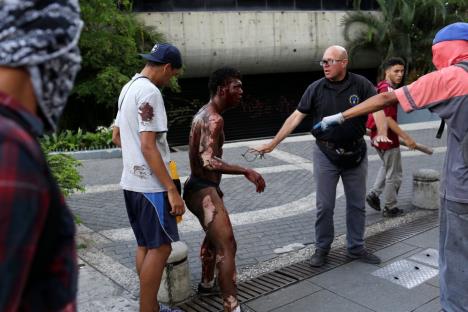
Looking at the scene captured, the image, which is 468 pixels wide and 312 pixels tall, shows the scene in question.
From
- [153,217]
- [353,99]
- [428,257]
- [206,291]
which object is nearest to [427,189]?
[428,257]

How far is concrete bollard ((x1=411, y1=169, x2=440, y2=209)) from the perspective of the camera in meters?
6.10

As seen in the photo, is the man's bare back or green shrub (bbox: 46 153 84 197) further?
green shrub (bbox: 46 153 84 197)

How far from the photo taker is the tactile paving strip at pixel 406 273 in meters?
4.06

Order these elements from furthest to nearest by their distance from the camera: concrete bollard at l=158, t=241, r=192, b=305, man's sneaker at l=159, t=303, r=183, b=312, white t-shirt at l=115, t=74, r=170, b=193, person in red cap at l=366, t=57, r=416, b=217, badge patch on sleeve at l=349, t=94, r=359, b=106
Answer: person in red cap at l=366, t=57, r=416, b=217
badge patch on sleeve at l=349, t=94, r=359, b=106
concrete bollard at l=158, t=241, r=192, b=305
man's sneaker at l=159, t=303, r=183, b=312
white t-shirt at l=115, t=74, r=170, b=193

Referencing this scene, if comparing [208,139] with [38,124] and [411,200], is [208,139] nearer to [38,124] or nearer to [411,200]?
[38,124]

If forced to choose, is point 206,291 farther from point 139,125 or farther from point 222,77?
point 222,77

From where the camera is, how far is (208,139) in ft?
11.0

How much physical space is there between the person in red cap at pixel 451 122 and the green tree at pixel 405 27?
51.7ft

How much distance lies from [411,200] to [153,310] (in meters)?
4.40

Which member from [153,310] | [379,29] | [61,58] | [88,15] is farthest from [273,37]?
[61,58]

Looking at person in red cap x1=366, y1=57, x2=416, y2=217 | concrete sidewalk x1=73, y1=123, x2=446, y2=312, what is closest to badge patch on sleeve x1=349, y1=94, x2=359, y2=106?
person in red cap x1=366, y1=57, x2=416, y2=217

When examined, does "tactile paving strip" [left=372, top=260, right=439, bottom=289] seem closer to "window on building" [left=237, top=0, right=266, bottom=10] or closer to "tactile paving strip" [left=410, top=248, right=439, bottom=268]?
"tactile paving strip" [left=410, top=248, right=439, bottom=268]

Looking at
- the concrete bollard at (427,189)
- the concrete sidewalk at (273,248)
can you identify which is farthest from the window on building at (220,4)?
the concrete bollard at (427,189)

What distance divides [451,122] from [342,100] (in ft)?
4.78
